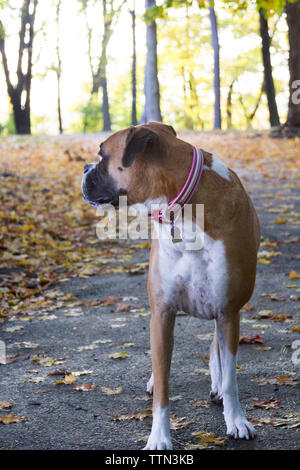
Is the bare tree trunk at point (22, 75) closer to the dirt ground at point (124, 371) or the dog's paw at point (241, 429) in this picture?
the dirt ground at point (124, 371)

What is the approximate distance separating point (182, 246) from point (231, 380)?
2.78 feet

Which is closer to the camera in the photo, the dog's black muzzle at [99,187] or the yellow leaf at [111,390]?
the dog's black muzzle at [99,187]

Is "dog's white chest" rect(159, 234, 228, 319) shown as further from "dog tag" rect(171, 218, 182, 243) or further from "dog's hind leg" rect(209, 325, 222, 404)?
"dog's hind leg" rect(209, 325, 222, 404)

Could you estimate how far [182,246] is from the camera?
3.37 m

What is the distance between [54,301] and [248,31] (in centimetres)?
3069

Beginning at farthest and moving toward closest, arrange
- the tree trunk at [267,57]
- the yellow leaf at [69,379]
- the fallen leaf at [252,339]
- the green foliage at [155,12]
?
the tree trunk at [267,57], the green foliage at [155,12], the fallen leaf at [252,339], the yellow leaf at [69,379]

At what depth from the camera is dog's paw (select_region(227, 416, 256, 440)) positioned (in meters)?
3.50

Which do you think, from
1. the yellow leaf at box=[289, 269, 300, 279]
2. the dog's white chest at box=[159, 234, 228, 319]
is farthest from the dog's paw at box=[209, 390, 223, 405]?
the yellow leaf at box=[289, 269, 300, 279]

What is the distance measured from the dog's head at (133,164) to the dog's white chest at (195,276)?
355mm

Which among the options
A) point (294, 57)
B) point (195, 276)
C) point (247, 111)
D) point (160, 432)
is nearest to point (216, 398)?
point (160, 432)

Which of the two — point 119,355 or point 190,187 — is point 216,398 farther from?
point 190,187

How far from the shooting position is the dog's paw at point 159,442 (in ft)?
11.0

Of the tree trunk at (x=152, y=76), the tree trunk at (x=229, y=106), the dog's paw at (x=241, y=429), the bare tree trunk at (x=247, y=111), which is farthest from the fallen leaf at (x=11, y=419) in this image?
the tree trunk at (x=229, y=106)

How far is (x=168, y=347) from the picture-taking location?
11.5 feet
